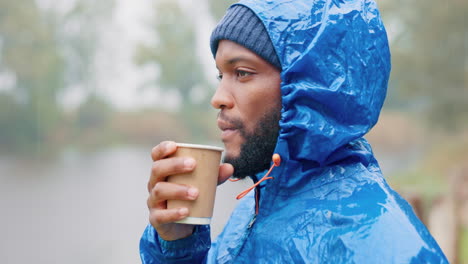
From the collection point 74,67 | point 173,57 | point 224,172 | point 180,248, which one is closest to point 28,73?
point 74,67

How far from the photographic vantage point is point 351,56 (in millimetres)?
1379

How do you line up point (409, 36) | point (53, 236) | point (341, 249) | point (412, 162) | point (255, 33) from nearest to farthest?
point (341, 249)
point (255, 33)
point (53, 236)
point (409, 36)
point (412, 162)

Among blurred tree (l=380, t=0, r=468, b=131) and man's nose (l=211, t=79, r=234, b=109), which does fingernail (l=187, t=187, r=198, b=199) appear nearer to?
man's nose (l=211, t=79, r=234, b=109)

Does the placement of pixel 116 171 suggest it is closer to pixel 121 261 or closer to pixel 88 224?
pixel 88 224

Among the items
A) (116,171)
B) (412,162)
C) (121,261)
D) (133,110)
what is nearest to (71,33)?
(133,110)

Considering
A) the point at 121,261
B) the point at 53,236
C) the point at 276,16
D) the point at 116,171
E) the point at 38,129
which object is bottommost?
the point at 121,261

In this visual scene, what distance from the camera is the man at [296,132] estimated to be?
123 centimetres

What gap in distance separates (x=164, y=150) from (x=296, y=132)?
0.39 m

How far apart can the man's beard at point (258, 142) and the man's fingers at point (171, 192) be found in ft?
0.89

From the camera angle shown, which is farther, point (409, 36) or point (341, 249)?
point (409, 36)

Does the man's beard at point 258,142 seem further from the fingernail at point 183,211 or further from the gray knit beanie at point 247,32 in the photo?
the fingernail at point 183,211

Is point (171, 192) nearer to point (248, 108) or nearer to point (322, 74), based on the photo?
point (248, 108)

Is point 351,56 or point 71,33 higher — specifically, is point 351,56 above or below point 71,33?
below

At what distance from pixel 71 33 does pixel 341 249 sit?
6.22m
